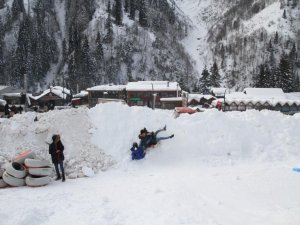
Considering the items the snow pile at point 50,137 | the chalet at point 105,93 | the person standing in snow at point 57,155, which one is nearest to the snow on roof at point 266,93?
the chalet at point 105,93

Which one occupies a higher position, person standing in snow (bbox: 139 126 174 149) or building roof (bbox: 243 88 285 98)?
building roof (bbox: 243 88 285 98)

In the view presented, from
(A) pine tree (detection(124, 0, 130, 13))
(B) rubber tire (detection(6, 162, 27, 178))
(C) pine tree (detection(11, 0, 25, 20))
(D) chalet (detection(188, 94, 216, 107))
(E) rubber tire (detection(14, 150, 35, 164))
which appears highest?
(A) pine tree (detection(124, 0, 130, 13))

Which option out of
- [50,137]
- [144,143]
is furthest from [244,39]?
[50,137]

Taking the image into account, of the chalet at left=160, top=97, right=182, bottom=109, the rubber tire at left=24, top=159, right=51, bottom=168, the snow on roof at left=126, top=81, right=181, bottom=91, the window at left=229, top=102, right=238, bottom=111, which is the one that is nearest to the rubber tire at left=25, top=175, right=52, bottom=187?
the rubber tire at left=24, top=159, right=51, bottom=168

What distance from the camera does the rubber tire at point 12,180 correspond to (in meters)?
8.81

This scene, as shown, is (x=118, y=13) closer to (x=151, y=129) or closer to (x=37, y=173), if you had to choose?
(x=151, y=129)

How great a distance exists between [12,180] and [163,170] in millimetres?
5277

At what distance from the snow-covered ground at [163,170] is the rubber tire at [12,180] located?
578 mm

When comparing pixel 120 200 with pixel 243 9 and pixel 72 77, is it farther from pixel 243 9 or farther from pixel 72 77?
pixel 243 9

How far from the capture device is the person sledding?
11781 millimetres

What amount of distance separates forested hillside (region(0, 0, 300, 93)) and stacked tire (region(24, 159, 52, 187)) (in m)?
90.2

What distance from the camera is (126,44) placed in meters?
116

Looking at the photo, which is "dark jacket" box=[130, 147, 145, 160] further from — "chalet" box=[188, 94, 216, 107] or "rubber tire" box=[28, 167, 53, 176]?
"chalet" box=[188, 94, 216, 107]

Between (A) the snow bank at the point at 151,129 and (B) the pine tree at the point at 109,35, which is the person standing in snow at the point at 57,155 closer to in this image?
(A) the snow bank at the point at 151,129
